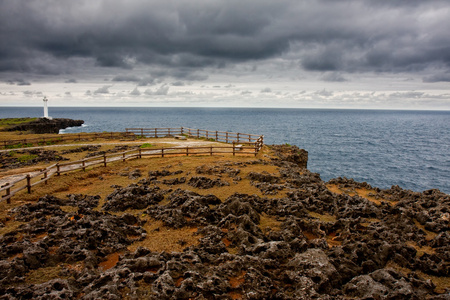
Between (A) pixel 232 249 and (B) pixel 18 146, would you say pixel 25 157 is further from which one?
(A) pixel 232 249

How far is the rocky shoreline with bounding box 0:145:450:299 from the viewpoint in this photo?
774 cm

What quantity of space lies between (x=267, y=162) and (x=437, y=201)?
43.9ft

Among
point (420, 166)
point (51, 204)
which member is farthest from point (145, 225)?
point (420, 166)


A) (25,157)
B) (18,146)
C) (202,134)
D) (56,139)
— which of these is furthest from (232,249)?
(56,139)

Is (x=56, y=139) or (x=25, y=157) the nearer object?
(x=25, y=157)

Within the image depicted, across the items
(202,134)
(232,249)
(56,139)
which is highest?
(202,134)

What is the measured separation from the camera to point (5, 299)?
6.77 meters

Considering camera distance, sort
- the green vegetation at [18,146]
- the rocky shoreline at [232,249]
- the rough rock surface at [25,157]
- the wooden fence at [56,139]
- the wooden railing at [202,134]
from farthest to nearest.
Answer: the wooden fence at [56,139] → the wooden railing at [202,134] → the green vegetation at [18,146] → the rough rock surface at [25,157] → the rocky shoreline at [232,249]

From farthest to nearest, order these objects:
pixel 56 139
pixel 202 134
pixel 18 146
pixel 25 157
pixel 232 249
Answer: pixel 202 134, pixel 56 139, pixel 18 146, pixel 25 157, pixel 232 249

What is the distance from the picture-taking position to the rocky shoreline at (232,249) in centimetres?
774

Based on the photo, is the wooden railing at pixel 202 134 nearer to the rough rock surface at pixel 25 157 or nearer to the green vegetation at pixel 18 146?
the green vegetation at pixel 18 146

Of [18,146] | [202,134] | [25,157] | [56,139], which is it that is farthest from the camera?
[202,134]

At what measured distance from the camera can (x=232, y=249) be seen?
1068cm

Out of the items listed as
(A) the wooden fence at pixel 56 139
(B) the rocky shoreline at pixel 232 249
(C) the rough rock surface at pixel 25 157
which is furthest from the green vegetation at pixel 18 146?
(B) the rocky shoreline at pixel 232 249
